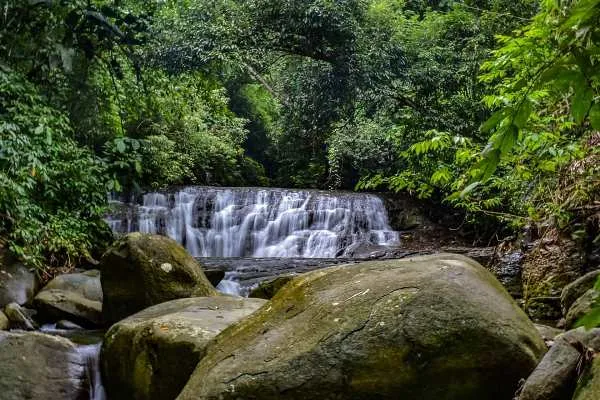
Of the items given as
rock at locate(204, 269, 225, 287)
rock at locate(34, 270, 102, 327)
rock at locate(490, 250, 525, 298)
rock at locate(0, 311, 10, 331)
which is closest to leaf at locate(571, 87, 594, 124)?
rock at locate(0, 311, 10, 331)

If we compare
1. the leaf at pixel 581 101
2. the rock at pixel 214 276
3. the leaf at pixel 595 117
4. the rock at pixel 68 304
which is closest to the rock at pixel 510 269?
the rock at pixel 214 276

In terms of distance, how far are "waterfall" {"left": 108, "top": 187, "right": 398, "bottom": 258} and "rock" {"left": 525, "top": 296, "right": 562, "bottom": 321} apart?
7.06 metres

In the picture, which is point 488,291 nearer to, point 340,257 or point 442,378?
point 442,378

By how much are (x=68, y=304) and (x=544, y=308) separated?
5.67 m

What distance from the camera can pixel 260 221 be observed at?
46.4ft

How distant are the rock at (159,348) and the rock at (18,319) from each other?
2159mm

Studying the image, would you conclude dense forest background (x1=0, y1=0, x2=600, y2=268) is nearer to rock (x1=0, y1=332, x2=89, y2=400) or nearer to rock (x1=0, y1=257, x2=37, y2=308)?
rock (x1=0, y1=257, x2=37, y2=308)

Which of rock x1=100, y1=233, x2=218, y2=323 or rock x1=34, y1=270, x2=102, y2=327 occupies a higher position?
rock x1=100, y1=233, x2=218, y2=323

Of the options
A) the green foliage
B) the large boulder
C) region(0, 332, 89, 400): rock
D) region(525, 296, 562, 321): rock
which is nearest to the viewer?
the large boulder

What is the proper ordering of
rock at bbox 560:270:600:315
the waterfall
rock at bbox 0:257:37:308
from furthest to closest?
1. the waterfall
2. rock at bbox 0:257:37:308
3. rock at bbox 560:270:600:315

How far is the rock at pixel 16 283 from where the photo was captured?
287 inches

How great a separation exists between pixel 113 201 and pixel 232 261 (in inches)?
166

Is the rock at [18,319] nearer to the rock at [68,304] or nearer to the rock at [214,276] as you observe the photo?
the rock at [68,304]

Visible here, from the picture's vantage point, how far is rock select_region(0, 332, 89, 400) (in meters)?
4.27
